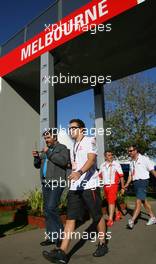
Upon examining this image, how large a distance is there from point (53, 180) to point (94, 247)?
1215mm

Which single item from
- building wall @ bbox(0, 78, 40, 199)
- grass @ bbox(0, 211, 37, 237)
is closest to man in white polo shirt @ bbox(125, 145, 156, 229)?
grass @ bbox(0, 211, 37, 237)

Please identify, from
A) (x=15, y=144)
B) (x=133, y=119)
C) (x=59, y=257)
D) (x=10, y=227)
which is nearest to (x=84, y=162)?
(x=59, y=257)

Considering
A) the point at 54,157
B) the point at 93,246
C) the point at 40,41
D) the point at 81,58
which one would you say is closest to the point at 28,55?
the point at 40,41

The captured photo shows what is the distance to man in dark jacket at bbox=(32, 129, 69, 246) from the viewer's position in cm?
468

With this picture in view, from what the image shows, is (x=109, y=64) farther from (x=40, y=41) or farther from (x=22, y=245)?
(x=22, y=245)

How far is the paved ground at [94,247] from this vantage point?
13.5ft

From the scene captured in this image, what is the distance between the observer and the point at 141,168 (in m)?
6.56

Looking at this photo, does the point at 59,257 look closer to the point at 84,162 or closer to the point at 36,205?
the point at 84,162

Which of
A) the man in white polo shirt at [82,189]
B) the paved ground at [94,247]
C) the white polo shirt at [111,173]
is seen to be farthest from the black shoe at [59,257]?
the white polo shirt at [111,173]

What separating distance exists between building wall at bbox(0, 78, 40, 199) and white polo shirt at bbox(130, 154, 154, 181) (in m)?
5.27

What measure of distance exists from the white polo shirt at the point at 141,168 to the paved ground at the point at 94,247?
108 centimetres

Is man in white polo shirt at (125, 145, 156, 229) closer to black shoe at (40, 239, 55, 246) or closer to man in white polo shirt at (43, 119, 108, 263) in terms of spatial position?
black shoe at (40, 239, 55, 246)

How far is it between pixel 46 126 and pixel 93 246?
4178mm

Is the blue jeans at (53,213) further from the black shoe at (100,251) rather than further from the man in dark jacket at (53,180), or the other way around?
the black shoe at (100,251)
